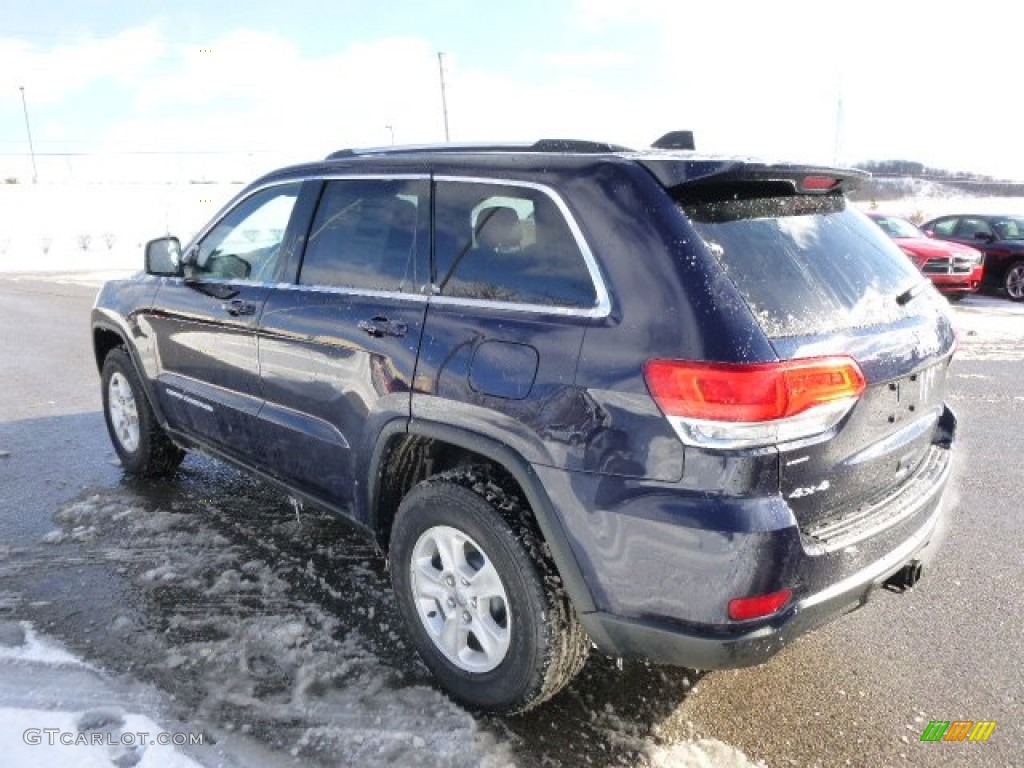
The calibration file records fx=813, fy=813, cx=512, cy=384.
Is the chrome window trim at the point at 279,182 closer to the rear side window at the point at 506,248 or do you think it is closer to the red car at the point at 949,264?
the rear side window at the point at 506,248

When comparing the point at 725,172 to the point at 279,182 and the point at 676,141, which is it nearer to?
the point at 676,141

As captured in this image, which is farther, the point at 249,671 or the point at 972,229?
the point at 972,229

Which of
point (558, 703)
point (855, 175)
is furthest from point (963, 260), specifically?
point (558, 703)

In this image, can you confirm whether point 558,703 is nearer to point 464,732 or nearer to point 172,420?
point 464,732

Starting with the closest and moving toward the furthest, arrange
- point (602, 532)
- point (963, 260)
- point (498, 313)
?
point (602, 532) < point (498, 313) < point (963, 260)

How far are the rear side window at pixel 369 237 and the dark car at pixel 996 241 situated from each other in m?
14.9

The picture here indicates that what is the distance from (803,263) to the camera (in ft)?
8.24

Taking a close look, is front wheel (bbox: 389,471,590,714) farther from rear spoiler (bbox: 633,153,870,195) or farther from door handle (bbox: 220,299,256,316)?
door handle (bbox: 220,299,256,316)

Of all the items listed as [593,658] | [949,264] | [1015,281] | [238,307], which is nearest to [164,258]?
[238,307]

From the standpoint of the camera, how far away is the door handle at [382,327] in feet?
9.35

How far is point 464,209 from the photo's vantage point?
2.85 m

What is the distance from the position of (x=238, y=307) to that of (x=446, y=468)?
54.9 inches

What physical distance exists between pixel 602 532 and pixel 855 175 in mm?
1626

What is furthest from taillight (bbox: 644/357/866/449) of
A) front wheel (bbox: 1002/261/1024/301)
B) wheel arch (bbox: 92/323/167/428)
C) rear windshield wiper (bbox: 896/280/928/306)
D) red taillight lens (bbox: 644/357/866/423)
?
front wheel (bbox: 1002/261/1024/301)
